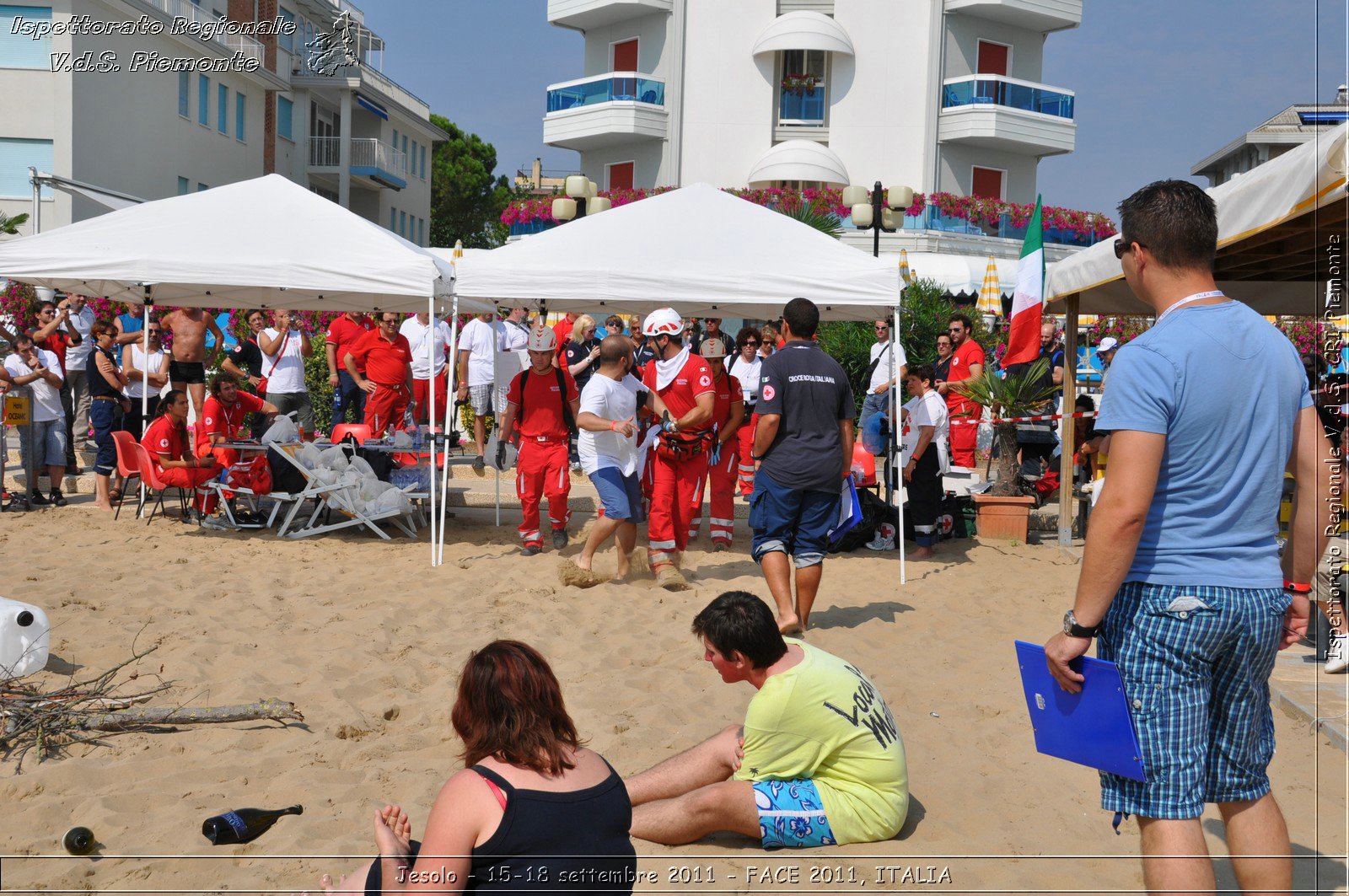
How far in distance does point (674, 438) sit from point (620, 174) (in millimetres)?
26209

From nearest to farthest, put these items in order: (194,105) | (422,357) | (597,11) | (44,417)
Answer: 1. (44,417)
2. (422,357)
3. (194,105)
4. (597,11)

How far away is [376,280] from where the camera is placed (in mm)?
8281

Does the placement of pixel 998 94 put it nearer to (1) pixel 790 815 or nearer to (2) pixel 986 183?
(2) pixel 986 183

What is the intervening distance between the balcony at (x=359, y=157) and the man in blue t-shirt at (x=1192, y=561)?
37.5 meters

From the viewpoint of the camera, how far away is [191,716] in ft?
15.2

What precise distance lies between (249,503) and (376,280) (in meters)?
2.63

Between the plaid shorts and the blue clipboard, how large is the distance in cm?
3

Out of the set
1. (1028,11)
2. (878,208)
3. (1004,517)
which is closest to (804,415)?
(1004,517)

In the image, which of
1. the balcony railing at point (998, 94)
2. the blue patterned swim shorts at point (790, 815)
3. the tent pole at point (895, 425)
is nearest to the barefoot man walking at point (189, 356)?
the tent pole at point (895, 425)

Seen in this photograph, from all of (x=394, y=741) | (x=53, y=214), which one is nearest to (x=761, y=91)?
(x=53, y=214)

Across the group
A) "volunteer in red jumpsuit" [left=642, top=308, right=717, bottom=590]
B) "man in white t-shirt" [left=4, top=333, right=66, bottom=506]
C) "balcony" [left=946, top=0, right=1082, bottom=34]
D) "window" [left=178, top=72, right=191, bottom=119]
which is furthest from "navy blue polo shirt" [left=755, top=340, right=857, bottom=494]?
"balcony" [left=946, top=0, right=1082, bottom=34]

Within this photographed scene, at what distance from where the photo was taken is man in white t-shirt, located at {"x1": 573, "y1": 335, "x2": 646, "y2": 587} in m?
7.54

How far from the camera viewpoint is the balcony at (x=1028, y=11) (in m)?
29.8

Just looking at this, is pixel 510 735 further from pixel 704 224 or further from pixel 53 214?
pixel 53 214
